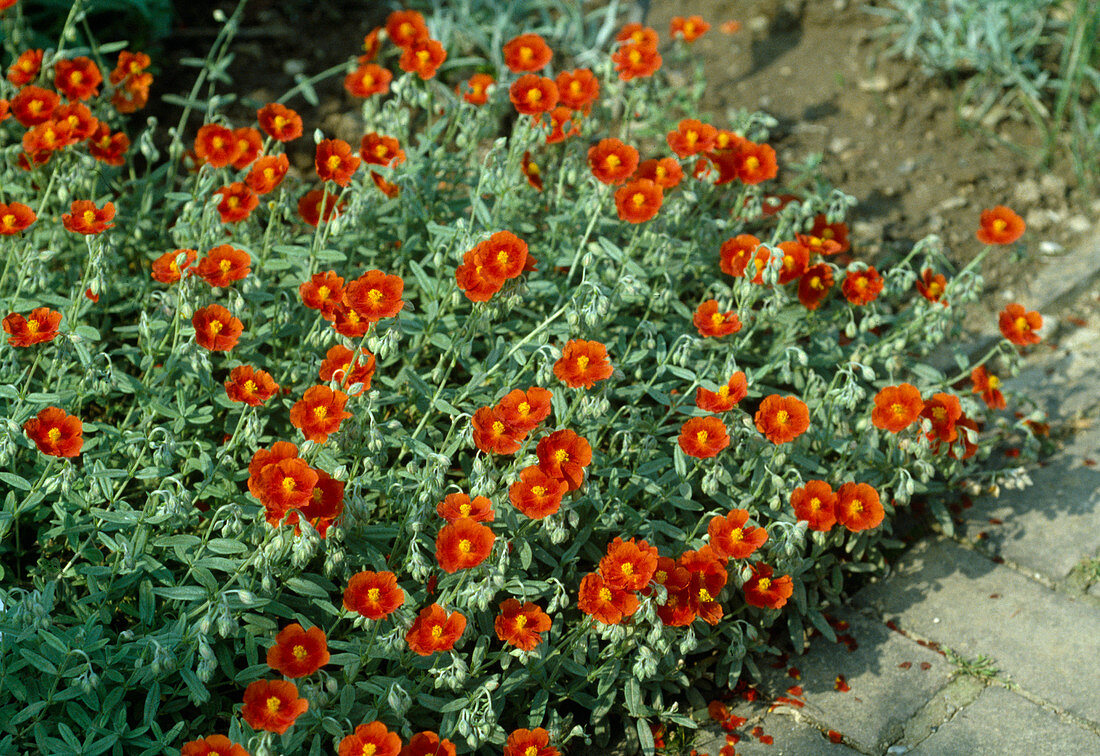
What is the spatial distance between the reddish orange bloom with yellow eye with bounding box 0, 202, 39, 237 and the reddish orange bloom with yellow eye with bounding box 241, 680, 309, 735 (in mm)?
1633

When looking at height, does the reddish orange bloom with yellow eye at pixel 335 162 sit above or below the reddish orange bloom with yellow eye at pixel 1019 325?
above

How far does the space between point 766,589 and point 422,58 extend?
85.9 inches

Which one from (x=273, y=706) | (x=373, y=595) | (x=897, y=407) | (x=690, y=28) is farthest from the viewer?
(x=690, y=28)

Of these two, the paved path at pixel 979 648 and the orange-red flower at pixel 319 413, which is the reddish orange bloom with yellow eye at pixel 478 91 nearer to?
the orange-red flower at pixel 319 413

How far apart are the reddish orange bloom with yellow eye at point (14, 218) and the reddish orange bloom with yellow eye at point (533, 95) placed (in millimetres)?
1562

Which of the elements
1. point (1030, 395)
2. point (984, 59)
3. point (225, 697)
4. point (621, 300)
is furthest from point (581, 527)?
point (984, 59)

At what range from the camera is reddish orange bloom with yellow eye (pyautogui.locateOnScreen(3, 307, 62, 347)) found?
2680 mm

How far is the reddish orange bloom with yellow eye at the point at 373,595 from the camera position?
2.37 m

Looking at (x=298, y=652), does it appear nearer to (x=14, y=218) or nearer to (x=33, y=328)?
(x=33, y=328)

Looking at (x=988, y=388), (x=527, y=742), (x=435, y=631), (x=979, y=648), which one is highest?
(x=435, y=631)

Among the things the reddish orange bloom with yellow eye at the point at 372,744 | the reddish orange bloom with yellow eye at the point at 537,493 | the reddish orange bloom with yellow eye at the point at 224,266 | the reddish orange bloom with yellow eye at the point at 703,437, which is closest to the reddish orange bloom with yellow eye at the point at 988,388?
the reddish orange bloom with yellow eye at the point at 703,437

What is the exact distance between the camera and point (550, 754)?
8.04ft

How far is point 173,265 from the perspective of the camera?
9.29 feet

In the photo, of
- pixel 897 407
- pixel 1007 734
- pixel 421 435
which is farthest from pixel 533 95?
pixel 1007 734
